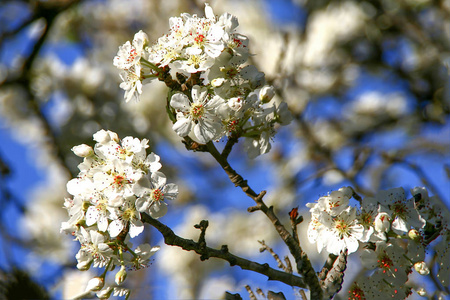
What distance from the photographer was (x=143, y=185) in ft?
5.82

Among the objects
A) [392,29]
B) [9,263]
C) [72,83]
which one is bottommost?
[9,263]

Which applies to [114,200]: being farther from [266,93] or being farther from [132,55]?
[266,93]

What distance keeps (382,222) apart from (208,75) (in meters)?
0.90

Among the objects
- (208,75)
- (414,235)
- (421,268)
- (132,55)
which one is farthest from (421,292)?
(132,55)

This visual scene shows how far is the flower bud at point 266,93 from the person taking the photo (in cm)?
205

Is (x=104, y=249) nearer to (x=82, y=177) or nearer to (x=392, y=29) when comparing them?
(x=82, y=177)

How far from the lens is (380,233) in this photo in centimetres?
187

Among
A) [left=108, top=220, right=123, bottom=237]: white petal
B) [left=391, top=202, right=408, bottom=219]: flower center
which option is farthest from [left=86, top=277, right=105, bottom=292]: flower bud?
[left=391, top=202, right=408, bottom=219]: flower center

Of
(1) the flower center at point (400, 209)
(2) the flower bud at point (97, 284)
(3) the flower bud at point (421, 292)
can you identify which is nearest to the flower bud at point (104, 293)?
(2) the flower bud at point (97, 284)

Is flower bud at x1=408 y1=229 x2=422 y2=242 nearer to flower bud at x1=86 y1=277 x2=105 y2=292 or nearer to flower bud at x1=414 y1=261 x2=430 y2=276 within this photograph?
flower bud at x1=414 y1=261 x2=430 y2=276

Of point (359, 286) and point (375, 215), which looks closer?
point (375, 215)

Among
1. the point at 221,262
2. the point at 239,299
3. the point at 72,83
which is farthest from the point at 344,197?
the point at 221,262

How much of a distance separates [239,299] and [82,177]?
2.53ft

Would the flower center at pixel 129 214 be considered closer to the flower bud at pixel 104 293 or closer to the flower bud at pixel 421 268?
the flower bud at pixel 104 293
